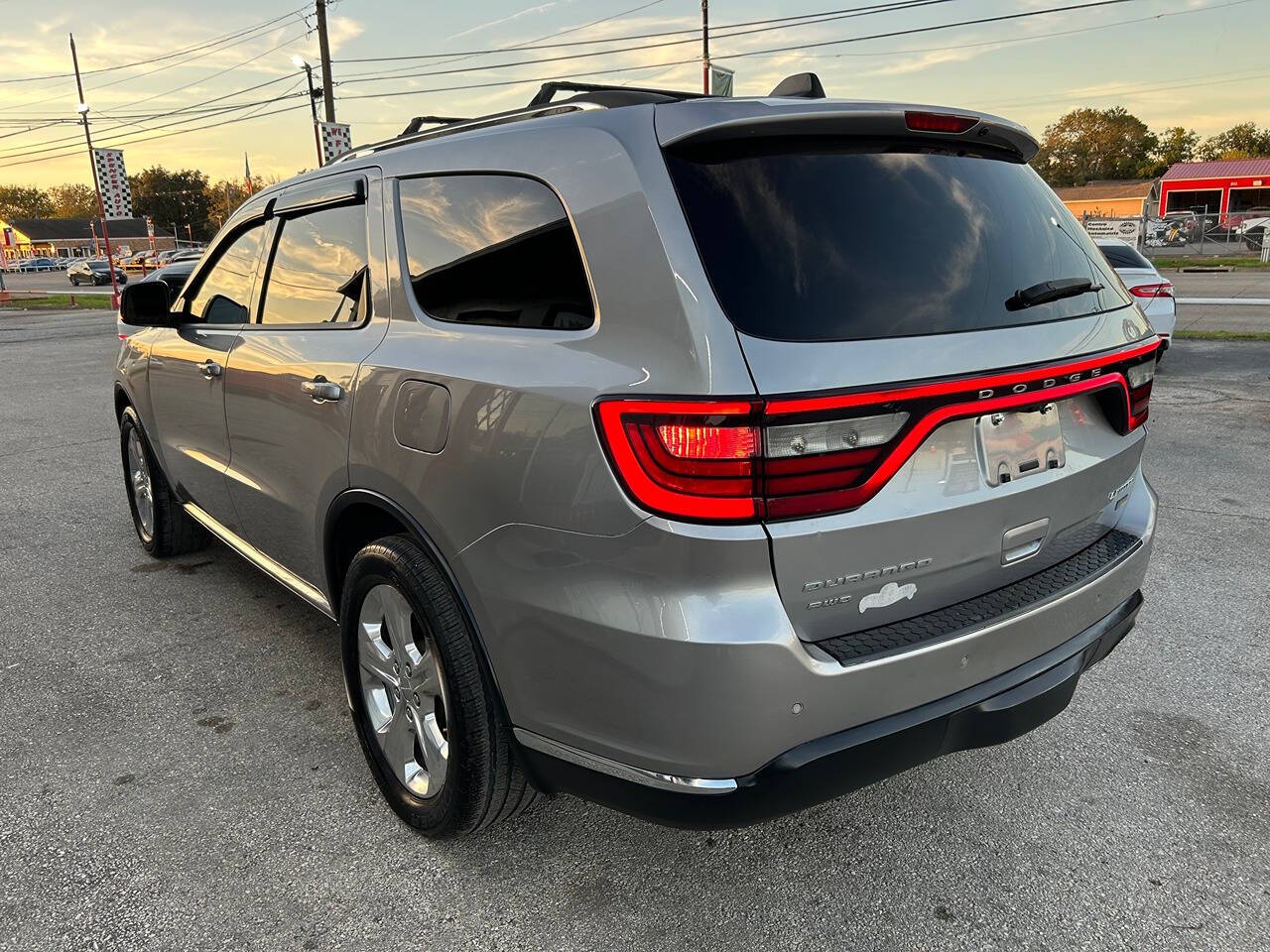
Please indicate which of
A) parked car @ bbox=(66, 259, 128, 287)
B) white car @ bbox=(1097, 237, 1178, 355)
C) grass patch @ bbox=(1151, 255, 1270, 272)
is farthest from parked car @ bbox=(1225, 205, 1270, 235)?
parked car @ bbox=(66, 259, 128, 287)

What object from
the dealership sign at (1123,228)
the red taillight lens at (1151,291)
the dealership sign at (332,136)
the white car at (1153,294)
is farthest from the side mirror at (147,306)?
the dealership sign at (1123,228)

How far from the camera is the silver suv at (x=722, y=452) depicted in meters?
1.78

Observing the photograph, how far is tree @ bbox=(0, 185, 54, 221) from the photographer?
458 feet

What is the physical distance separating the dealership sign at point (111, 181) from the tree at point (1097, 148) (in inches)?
3177

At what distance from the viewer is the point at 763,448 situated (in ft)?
5.71

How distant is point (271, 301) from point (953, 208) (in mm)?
2336

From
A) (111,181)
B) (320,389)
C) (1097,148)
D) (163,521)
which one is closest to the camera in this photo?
(320,389)

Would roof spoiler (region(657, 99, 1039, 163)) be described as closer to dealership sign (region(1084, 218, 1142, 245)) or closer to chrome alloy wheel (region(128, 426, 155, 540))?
chrome alloy wheel (region(128, 426, 155, 540))

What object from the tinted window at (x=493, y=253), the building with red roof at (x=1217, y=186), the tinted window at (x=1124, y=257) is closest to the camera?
the tinted window at (x=493, y=253)

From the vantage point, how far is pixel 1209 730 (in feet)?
10.2

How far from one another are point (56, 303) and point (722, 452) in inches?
1423

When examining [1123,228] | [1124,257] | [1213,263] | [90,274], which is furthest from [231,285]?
[90,274]

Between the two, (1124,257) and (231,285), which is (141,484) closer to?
(231,285)

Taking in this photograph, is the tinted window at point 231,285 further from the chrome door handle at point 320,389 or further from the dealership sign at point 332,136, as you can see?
the dealership sign at point 332,136
